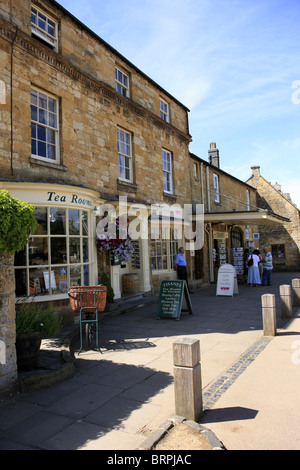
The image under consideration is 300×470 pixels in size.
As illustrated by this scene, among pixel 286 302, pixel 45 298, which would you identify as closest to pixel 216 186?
pixel 286 302

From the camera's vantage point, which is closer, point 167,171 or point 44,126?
point 44,126

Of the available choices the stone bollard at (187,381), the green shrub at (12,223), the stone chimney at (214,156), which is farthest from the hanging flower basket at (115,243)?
the stone chimney at (214,156)

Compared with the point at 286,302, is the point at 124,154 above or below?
above

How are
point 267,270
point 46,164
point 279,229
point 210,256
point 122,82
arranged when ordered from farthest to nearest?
point 279,229
point 210,256
point 267,270
point 122,82
point 46,164

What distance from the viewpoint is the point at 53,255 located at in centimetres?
773

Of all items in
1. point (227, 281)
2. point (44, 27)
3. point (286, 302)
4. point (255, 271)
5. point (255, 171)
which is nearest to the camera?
point (286, 302)

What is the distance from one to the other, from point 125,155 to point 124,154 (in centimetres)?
7

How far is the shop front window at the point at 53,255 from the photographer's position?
7.30 meters

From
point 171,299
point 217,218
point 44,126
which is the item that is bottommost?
point 171,299

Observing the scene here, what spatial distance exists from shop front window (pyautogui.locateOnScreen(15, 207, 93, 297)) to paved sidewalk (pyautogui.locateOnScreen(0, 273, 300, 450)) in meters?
1.86

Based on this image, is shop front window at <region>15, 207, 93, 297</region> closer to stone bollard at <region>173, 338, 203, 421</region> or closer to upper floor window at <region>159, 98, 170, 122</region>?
stone bollard at <region>173, 338, 203, 421</region>

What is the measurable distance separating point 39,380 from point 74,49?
8.95 metres

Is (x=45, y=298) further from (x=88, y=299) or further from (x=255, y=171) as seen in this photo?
(x=255, y=171)
